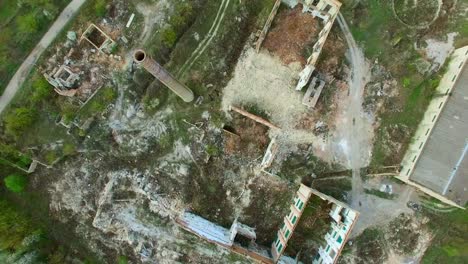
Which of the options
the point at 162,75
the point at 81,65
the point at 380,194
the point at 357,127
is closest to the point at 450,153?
the point at 380,194

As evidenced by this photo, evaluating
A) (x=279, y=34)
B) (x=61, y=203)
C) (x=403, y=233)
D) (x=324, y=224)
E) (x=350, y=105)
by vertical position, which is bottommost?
(x=61, y=203)

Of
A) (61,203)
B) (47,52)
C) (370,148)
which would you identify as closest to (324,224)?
(370,148)

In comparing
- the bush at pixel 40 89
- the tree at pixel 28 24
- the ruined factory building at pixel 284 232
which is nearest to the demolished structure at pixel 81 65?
the bush at pixel 40 89

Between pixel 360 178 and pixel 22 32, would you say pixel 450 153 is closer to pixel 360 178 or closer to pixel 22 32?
pixel 360 178

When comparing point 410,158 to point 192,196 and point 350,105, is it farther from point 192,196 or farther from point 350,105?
point 192,196

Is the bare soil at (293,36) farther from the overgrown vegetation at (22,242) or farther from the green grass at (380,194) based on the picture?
the overgrown vegetation at (22,242)

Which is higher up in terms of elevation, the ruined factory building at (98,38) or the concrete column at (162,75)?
the ruined factory building at (98,38)

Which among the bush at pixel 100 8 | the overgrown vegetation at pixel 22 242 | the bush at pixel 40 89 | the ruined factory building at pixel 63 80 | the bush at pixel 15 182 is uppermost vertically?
the bush at pixel 100 8

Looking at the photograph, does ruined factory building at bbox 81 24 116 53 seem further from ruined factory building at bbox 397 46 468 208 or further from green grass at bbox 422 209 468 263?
green grass at bbox 422 209 468 263
